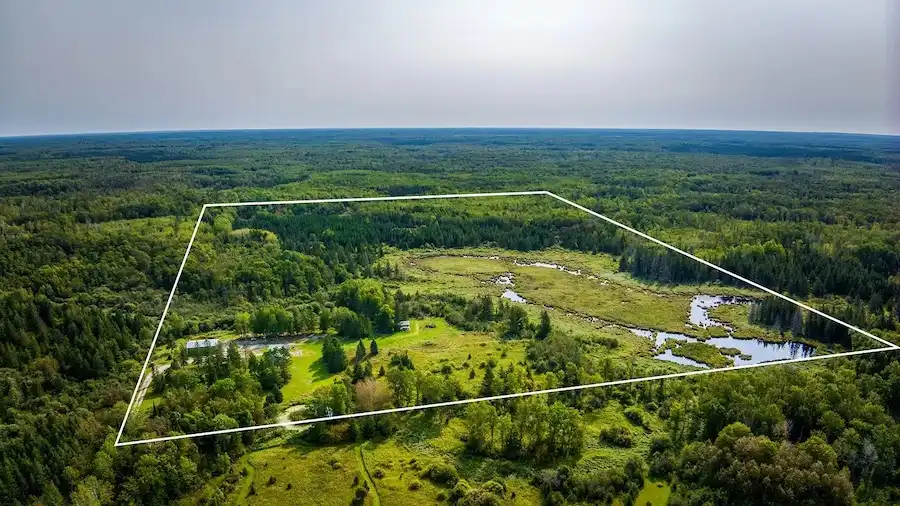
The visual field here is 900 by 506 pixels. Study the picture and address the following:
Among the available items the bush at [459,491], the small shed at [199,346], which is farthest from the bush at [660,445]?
the small shed at [199,346]

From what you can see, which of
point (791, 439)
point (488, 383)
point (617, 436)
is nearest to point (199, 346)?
point (488, 383)

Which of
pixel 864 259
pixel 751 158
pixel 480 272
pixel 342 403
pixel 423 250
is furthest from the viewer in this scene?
pixel 751 158

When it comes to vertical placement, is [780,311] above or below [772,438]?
above

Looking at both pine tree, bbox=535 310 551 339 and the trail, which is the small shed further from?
the trail

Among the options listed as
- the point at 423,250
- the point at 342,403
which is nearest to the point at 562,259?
the point at 423,250

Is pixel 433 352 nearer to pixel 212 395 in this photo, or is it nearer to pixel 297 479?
pixel 212 395

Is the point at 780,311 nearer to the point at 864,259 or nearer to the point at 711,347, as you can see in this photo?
the point at 711,347

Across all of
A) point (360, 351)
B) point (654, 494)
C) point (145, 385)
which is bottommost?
point (654, 494)
